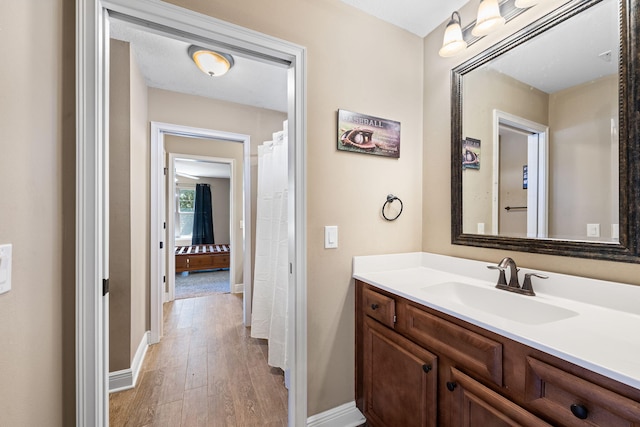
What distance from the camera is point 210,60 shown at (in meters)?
1.90

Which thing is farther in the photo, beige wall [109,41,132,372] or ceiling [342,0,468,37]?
beige wall [109,41,132,372]

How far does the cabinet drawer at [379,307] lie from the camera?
1186 mm

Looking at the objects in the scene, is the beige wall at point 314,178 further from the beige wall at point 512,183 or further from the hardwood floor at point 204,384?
the hardwood floor at point 204,384

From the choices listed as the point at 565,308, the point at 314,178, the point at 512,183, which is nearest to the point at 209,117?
the point at 314,178

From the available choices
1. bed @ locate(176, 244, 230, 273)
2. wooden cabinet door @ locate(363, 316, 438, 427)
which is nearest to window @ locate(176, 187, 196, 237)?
bed @ locate(176, 244, 230, 273)

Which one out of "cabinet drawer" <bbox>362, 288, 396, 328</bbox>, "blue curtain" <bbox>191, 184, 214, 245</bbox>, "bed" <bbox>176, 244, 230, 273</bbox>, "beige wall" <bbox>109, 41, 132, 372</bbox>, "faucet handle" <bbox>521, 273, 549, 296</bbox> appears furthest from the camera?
"blue curtain" <bbox>191, 184, 214, 245</bbox>

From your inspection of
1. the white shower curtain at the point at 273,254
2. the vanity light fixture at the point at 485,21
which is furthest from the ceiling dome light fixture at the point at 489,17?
the white shower curtain at the point at 273,254

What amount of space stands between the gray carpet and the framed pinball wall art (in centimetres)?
335

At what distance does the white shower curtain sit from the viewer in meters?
1.93

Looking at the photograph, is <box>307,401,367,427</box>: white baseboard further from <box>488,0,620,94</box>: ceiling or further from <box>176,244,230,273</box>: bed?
<box>176,244,230,273</box>: bed

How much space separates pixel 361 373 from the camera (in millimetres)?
1424

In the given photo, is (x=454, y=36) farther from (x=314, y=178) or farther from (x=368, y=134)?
(x=314, y=178)

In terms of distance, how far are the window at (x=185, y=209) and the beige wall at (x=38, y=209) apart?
244 inches

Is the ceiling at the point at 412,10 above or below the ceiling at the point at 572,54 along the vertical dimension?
above
